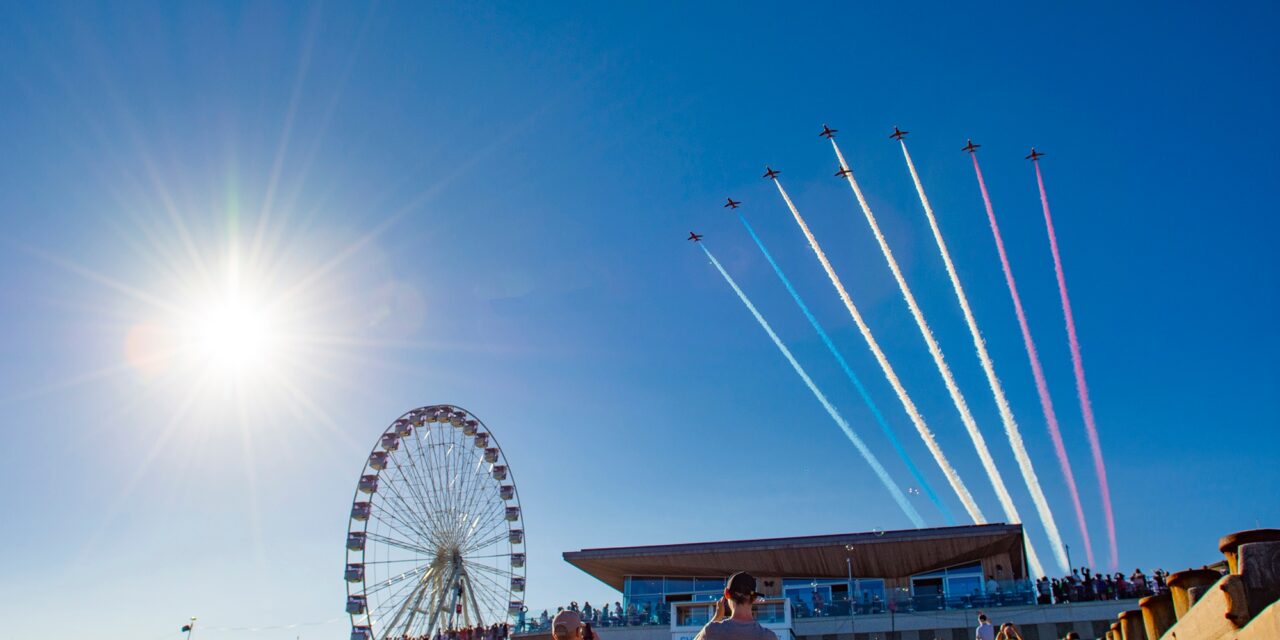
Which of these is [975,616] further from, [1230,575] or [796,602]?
[1230,575]

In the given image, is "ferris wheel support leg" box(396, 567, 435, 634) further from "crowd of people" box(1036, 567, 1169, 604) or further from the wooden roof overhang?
"crowd of people" box(1036, 567, 1169, 604)

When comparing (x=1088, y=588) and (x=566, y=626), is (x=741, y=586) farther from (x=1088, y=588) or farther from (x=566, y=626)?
(x=1088, y=588)

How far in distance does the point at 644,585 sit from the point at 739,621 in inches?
1792

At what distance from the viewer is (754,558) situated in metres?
45.7

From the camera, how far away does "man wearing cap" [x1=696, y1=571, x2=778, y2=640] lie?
5621 millimetres

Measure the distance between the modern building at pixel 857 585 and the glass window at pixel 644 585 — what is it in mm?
58

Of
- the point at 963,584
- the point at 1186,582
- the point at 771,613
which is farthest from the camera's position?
the point at 963,584

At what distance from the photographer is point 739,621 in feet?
18.9

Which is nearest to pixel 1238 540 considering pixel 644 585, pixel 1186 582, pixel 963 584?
pixel 1186 582

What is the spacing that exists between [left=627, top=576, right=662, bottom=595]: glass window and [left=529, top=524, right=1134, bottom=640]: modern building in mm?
58

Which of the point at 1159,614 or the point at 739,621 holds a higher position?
the point at 739,621

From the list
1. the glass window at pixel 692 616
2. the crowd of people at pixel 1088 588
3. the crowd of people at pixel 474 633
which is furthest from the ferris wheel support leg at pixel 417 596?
the crowd of people at pixel 1088 588

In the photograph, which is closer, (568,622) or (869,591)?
(568,622)

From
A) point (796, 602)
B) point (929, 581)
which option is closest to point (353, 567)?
point (796, 602)
